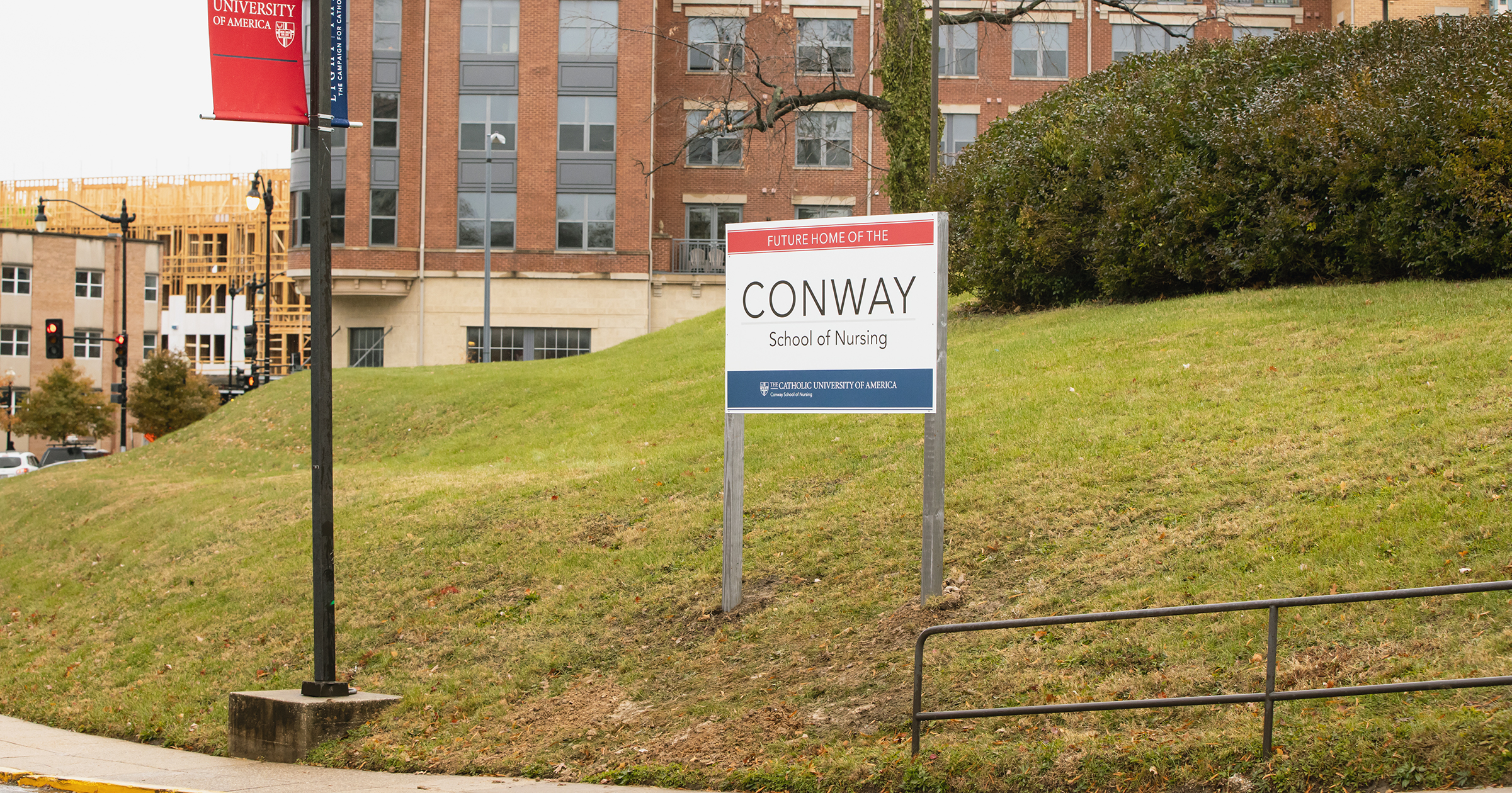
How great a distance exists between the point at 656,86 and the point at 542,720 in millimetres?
37189

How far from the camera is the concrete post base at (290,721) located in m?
9.67

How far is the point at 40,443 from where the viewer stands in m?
72.2

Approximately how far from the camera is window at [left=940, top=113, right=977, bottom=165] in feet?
146

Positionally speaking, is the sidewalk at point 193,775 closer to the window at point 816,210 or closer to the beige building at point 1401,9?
the window at point 816,210

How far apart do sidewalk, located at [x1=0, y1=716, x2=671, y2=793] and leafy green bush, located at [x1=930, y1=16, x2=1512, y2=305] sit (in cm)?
1175

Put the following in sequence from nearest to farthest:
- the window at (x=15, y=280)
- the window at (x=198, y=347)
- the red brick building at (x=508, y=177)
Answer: the red brick building at (x=508, y=177)
the window at (x=15, y=280)
the window at (x=198, y=347)

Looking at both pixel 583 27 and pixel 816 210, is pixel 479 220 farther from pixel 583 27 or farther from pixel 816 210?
pixel 816 210

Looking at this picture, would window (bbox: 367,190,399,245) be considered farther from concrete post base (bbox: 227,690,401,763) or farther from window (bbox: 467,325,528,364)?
concrete post base (bbox: 227,690,401,763)

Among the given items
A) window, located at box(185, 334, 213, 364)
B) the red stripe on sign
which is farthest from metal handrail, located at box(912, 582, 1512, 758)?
window, located at box(185, 334, 213, 364)

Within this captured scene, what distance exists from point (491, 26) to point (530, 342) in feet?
34.7

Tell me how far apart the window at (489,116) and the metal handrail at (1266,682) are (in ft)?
123

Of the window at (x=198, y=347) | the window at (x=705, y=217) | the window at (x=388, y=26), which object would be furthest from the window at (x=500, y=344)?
the window at (x=198, y=347)

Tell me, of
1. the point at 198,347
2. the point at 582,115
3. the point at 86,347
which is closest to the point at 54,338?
the point at 582,115

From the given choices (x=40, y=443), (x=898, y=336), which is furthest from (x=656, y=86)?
(x=40, y=443)
